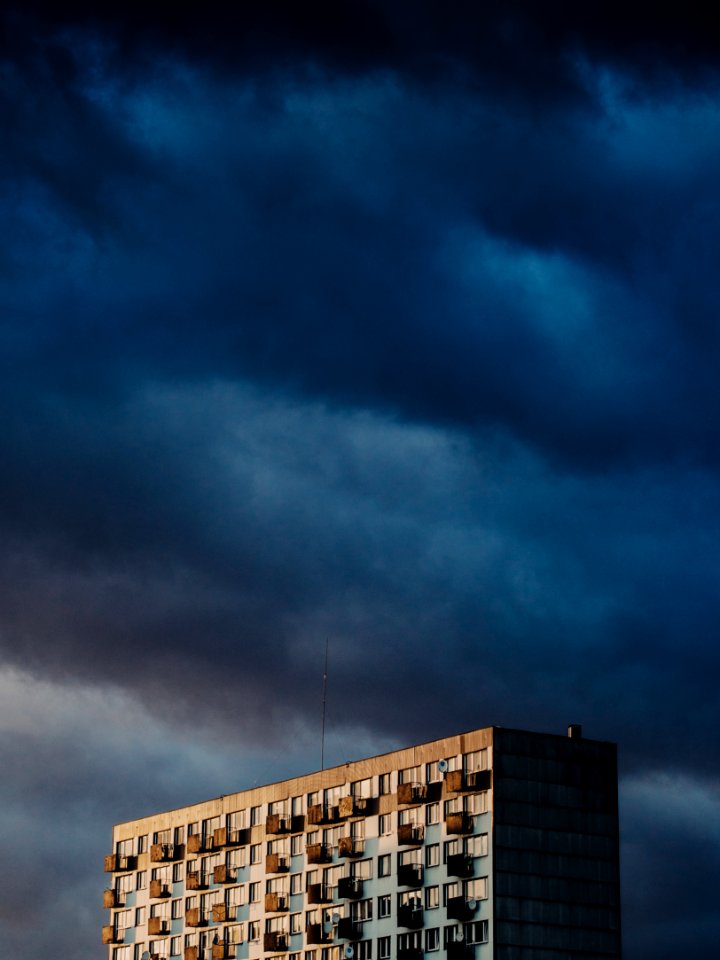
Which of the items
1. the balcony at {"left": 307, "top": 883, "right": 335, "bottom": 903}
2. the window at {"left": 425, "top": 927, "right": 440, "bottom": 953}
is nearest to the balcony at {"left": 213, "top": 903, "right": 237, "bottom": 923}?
the balcony at {"left": 307, "top": 883, "right": 335, "bottom": 903}

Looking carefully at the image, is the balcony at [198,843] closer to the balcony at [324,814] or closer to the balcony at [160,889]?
the balcony at [160,889]

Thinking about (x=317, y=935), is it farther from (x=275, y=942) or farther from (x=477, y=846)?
(x=477, y=846)

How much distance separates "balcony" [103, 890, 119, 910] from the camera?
634ft

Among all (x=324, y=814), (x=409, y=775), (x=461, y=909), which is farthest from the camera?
(x=324, y=814)

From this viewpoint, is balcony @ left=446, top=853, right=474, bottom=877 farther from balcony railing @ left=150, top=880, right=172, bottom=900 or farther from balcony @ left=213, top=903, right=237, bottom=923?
balcony railing @ left=150, top=880, right=172, bottom=900

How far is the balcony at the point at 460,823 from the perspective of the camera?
5748 inches

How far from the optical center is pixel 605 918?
14712cm

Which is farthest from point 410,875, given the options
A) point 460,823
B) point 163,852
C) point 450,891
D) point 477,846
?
point 163,852

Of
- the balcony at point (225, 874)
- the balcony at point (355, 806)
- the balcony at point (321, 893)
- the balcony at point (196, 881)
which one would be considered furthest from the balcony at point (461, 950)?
the balcony at point (196, 881)

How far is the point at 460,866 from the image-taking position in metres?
146

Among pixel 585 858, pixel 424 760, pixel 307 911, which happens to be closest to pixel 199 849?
pixel 307 911

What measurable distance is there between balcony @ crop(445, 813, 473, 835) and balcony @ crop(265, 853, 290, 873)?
26.1m

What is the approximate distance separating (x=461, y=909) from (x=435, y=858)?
6193 mm

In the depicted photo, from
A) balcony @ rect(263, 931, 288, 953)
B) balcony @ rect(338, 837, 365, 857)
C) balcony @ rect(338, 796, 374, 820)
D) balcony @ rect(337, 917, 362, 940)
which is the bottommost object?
balcony @ rect(337, 917, 362, 940)
